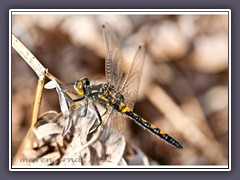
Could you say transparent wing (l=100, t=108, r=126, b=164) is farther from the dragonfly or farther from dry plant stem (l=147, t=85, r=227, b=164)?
dry plant stem (l=147, t=85, r=227, b=164)

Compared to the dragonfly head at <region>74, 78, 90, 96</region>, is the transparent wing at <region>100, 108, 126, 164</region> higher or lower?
lower

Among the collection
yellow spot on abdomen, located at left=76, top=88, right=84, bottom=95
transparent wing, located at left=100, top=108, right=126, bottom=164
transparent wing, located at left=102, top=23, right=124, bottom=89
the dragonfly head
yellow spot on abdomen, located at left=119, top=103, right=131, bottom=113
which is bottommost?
transparent wing, located at left=100, top=108, right=126, bottom=164

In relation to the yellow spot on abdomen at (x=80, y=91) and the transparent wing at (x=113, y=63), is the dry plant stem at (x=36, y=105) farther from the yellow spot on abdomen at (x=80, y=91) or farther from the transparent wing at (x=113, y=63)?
the transparent wing at (x=113, y=63)

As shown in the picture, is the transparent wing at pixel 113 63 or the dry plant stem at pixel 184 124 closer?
the transparent wing at pixel 113 63

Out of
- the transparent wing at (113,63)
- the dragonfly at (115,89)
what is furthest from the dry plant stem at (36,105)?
the transparent wing at (113,63)

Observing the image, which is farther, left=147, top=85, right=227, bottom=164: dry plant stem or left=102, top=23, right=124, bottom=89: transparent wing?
left=147, top=85, right=227, bottom=164: dry plant stem

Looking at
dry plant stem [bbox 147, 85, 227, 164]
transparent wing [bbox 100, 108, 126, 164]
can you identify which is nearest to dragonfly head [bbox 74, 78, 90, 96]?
transparent wing [bbox 100, 108, 126, 164]
